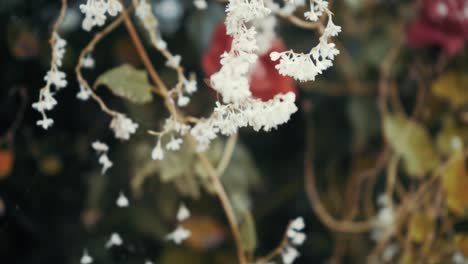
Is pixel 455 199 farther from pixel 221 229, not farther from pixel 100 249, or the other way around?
pixel 100 249

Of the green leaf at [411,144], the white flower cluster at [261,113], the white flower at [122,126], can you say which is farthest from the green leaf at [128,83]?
the green leaf at [411,144]

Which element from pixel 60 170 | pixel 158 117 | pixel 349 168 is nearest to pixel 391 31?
pixel 349 168

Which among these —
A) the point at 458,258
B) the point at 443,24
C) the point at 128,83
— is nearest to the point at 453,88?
the point at 443,24

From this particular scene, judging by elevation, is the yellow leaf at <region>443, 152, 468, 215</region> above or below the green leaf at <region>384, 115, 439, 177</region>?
below

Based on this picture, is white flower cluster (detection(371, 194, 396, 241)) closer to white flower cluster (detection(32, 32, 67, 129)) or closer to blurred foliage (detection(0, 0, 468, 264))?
blurred foliage (detection(0, 0, 468, 264))

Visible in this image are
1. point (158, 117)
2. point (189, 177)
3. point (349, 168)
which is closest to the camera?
point (189, 177)

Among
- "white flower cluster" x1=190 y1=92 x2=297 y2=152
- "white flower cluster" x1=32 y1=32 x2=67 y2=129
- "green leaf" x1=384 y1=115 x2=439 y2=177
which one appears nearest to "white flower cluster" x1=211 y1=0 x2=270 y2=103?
"white flower cluster" x1=190 y1=92 x2=297 y2=152

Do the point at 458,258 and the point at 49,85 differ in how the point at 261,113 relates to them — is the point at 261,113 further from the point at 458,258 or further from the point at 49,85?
the point at 458,258
